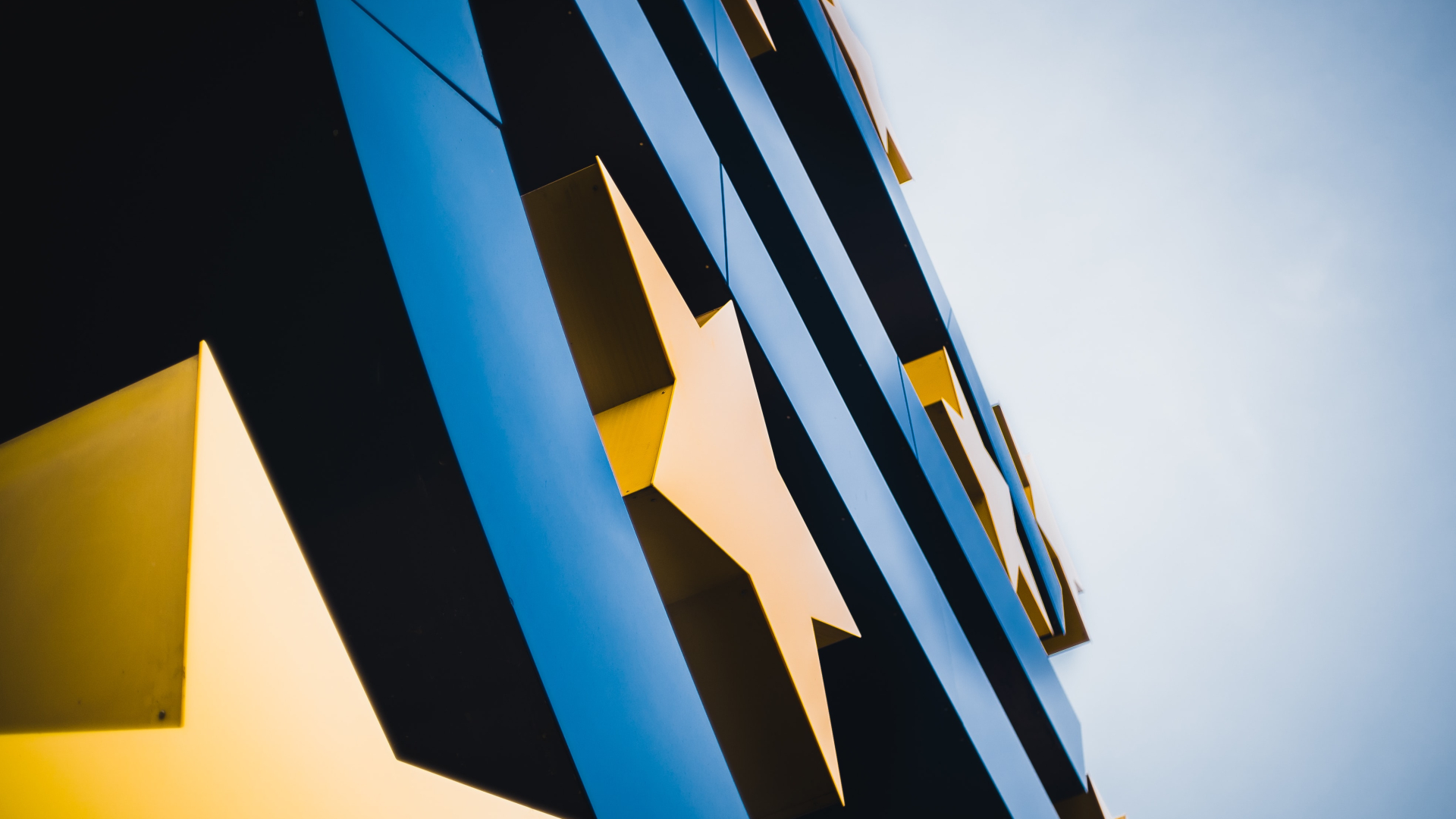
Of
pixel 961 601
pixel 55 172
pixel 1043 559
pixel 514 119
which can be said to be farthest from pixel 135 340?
pixel 1043 559

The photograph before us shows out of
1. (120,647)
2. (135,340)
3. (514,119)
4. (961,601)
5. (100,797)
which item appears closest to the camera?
(100,797)

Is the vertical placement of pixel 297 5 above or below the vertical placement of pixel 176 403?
above

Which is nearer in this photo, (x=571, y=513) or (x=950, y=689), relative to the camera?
(x=571, y=513)

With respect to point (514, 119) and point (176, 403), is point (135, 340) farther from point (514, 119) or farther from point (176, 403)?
Result: point (514, 119)

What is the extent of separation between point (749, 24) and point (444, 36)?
417 centimetres

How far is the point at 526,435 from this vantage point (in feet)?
5.43

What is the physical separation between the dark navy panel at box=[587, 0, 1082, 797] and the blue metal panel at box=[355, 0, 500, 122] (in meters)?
1.16

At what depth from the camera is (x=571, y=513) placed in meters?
1.73

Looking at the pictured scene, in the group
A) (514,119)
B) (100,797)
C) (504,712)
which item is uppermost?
(514,119)

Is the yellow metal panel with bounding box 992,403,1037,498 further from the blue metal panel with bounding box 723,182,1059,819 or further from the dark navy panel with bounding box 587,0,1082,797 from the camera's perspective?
the blue metal panel with bounding box 723,182,1059,819

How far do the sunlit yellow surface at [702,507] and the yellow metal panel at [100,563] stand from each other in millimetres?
1113

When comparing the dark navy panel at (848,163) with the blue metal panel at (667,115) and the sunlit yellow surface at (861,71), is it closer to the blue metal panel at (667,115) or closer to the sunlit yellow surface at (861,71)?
the sunlit yellow surface at (861,71)

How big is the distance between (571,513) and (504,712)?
0.41 m

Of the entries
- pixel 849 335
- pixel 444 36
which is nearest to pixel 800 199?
pixel 849 335
